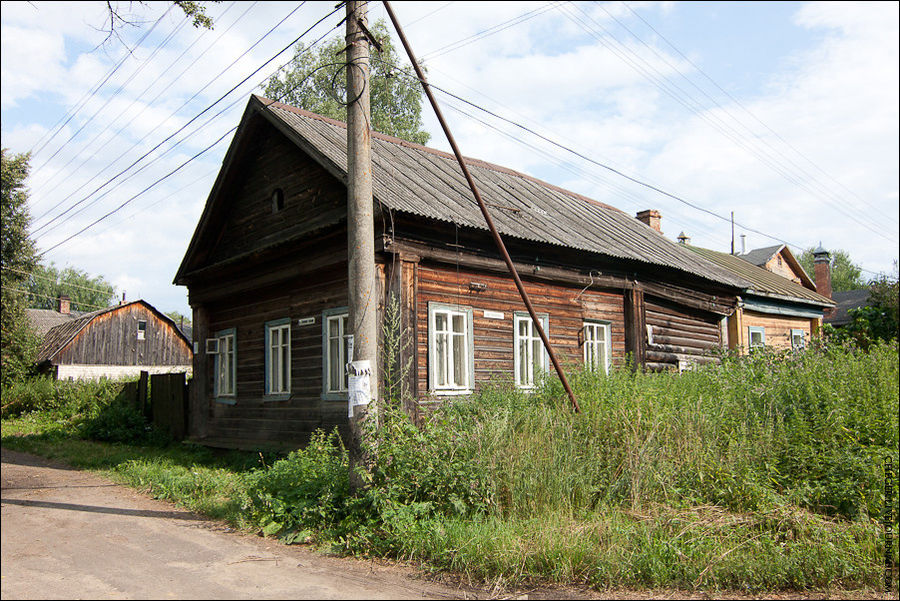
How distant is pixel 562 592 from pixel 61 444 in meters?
13.8

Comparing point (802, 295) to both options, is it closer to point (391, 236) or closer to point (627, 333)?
point (627, 333)

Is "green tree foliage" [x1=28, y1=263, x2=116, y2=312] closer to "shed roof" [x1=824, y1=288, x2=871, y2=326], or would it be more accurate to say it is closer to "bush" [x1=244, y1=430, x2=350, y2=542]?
"bush" [x1=244, y1=430, x2=350, y2=542]

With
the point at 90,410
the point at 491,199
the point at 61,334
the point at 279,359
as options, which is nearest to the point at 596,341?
the point at 491,199

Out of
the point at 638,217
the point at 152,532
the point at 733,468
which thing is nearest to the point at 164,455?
the point at 152,532

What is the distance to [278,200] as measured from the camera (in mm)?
13000

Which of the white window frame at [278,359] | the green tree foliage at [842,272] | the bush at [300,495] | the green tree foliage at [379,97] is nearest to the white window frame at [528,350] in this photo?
the white window frame at [278,359]

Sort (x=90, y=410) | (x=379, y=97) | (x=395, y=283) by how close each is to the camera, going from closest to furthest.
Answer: (x=395, y=283)
(x=90, y=410)
(x=379, y=97)

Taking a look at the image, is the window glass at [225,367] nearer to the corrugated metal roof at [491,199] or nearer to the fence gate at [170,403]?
the fence gate at [170,403]

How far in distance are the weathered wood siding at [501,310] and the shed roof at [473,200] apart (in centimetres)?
93

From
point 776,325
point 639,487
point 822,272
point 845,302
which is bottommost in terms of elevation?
point 639,487

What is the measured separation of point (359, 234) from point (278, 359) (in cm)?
577

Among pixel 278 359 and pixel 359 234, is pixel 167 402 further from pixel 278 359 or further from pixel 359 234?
pixel 359 234

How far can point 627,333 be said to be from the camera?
1443 cm

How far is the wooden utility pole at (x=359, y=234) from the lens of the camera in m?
7.50
